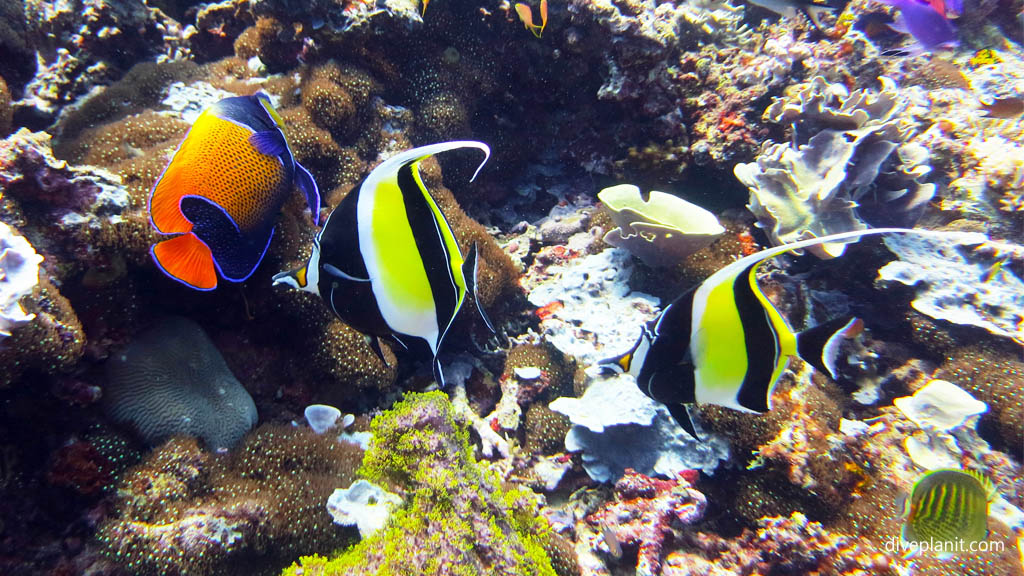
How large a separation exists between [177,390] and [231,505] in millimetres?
810

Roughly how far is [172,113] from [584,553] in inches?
183

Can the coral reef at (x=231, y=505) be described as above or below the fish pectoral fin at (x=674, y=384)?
below

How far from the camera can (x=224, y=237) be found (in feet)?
6.15

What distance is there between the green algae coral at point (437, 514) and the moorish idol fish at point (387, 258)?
1.21 metres

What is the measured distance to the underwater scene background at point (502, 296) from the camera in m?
1.88

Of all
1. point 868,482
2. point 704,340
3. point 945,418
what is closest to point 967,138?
point 945,418

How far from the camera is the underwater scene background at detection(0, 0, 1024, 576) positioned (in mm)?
1877

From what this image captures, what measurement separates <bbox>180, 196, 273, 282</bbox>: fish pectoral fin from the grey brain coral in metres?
1.23

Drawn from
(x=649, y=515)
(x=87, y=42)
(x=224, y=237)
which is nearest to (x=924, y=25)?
(x=649, y=515)

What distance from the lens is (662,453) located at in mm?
3025

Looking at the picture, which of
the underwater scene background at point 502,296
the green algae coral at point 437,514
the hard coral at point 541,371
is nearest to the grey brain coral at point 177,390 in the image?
the underwater scene background at point 502,296

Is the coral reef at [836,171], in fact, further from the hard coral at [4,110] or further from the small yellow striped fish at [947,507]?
the hard coral at [4,110]

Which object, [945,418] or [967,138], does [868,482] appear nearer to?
[945,418]

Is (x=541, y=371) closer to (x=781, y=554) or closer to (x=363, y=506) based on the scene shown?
(x=363, y=506)
